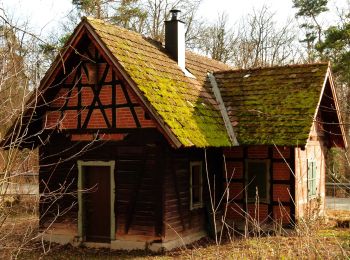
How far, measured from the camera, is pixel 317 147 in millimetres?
17047

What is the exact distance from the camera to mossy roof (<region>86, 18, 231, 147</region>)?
39.9 ft

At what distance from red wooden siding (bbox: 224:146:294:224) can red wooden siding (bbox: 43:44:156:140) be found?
11.3 ft

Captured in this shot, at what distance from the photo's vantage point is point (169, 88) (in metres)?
13.5

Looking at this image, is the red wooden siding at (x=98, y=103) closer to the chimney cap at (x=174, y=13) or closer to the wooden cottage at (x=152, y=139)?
the wooden cottage at (x=152, y=139)

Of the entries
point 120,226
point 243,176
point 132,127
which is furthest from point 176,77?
point 120,226

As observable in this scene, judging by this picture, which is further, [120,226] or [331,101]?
[331,101]

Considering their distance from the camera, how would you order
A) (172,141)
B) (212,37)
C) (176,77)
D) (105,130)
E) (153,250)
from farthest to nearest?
(212,37) → (176,77) → (105,130) → (153,250) → (172,141)

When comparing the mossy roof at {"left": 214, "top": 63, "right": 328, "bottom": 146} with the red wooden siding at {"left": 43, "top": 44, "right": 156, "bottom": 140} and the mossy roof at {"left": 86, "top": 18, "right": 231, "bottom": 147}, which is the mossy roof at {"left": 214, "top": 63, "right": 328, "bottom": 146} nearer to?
the mossy roof at {"left": 86, "top": 18, "right": 231, "bottom": 147}

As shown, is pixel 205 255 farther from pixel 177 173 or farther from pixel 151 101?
pixel 151 101

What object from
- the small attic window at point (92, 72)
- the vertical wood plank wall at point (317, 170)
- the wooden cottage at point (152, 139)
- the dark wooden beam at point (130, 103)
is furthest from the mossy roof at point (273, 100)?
the small attic window at point (92, 72)

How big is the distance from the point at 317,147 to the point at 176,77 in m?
5.82

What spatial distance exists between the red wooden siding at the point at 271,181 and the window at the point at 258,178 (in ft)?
0.34

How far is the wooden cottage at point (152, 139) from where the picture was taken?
12.4 metres

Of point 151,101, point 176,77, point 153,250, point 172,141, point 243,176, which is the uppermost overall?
point 176,77
